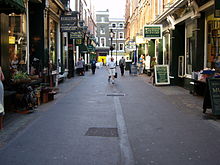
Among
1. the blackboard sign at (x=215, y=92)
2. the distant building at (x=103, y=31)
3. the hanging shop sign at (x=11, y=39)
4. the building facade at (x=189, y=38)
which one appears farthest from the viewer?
the distant building at (x=103, y=31)

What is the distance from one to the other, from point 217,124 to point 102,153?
3872 mm

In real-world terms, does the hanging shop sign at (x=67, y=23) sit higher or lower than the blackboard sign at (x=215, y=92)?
higher

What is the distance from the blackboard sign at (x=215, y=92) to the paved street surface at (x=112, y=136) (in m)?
0.40

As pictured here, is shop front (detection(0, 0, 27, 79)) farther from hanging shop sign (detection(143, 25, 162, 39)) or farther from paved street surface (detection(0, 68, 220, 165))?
hanging shop sign (detection(143, 25, 162, 39))

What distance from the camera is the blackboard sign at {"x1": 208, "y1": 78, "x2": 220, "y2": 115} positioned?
28.9ft

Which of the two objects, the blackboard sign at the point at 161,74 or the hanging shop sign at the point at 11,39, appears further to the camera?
the blackboard sign at the point at 161,74

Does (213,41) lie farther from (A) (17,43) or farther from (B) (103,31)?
(B) (103,31)

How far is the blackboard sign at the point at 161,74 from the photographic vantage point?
731 inches

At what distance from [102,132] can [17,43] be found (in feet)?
23.9

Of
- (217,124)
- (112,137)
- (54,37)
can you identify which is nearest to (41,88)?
(112,137)

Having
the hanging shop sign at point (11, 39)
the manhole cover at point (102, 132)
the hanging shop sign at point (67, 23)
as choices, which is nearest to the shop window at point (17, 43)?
the hanging shop sign at point (11, 39)

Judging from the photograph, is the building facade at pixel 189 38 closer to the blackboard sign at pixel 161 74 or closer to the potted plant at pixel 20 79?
the blackboard sign at pixel 161 74

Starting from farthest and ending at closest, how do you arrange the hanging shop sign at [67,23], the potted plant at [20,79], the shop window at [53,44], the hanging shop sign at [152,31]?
1. the hanging shop sign at [152,31]
2. the hanging shop sign at [67,23]
3. the shop window at [53,44]
4. the potted plant at [20,79]

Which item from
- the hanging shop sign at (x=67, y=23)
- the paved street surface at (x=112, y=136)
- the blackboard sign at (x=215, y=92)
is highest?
the hanging shop sign at (x=67, y=23)
